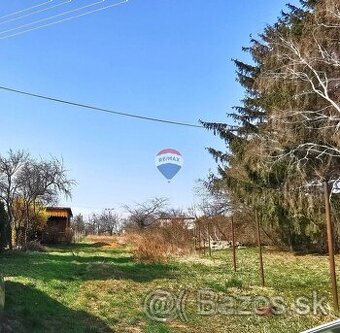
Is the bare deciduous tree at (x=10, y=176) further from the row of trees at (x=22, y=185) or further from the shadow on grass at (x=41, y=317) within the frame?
the shadow on grass at (x=41, y=317)

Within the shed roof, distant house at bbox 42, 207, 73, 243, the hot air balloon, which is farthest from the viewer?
the shed roof

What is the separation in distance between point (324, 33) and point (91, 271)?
1047 cm

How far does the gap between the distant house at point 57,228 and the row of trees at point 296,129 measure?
20.8 meters

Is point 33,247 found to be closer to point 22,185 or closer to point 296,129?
point 22,185

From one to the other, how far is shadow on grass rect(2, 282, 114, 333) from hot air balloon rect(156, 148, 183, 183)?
22.9 feet

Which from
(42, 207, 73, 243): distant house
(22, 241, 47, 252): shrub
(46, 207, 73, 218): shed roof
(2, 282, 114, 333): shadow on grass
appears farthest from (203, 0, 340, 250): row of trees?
(46, 207, 73, 218): shed roof

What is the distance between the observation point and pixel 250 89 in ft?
72.0

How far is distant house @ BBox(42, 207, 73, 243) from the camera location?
3612 centimetres

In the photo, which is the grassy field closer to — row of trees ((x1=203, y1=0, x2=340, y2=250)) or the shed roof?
row of trees ((x1=203, y1=0, x2=340, y2=250))

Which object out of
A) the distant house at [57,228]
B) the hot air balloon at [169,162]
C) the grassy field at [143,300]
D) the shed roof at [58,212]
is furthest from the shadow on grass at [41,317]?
the shed roof at [58,212]

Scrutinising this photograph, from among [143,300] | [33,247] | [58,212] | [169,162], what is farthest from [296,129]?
[58,212]

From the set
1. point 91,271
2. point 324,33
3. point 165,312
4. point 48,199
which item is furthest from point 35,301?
point 48,199

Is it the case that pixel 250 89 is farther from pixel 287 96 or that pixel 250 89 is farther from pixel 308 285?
pixel 308 285

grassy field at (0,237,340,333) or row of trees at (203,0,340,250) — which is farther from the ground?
row of trees at (203,0,340,250)
